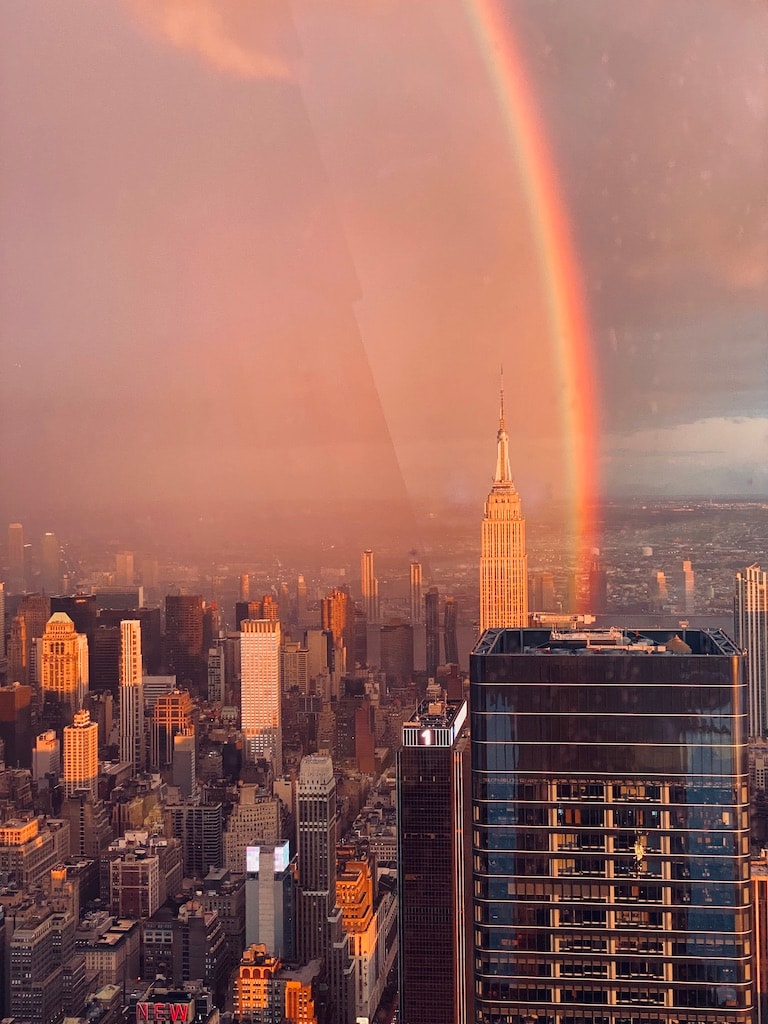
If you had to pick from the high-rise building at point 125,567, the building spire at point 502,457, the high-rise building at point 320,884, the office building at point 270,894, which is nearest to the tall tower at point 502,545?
the building spire at point 502,457

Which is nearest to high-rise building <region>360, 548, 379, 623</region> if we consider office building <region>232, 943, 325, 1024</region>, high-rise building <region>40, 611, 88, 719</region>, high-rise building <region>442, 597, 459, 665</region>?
high-rise building <region>442, 597, 459, 665</region>

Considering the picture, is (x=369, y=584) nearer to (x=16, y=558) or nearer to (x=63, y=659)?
(x=63, y=659)

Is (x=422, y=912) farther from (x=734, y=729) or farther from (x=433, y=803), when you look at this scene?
(x=734, y=729)

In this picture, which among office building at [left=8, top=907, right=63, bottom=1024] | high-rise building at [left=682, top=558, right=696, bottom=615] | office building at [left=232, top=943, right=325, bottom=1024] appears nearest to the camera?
high-rise building at [left=682, top=558, right=696, bottom=615]

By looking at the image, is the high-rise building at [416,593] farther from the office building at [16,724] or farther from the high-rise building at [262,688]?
the office building at [16,724]

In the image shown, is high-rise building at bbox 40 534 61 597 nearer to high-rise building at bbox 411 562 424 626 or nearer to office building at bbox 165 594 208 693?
office building at bbox 165 594 208 693

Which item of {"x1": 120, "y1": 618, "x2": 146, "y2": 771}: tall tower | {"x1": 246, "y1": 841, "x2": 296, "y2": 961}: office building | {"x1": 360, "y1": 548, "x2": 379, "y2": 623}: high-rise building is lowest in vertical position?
{"x1": 246, "y1": 841, "x2": 296, "y2": 961}: office building

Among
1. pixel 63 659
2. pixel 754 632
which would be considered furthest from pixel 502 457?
pixel 63 659

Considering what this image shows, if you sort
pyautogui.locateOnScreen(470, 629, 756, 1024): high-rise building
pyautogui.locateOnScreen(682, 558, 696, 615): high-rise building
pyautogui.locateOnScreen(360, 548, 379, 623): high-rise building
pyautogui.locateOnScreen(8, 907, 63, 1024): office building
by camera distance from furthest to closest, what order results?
pyautogui.locateOnScreen(360, 548, 379, 623): high-rise building < pyautogui.locateOnScreen(8, 907, 63, 1024): office building < pyautogui.locateOnScreen(682, 558, 696, 615): high-rise building < pyautogui.locateOnScreen(470, 629, 756, 1024): high-rise building
